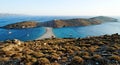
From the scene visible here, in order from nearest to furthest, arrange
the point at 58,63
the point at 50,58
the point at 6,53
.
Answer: the point at 58,63 < the point at 50,58 < the point at 6,53

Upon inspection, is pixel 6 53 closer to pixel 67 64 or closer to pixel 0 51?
pixel 0 51

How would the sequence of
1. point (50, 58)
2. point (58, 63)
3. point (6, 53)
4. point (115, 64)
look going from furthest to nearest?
point (6, 53), point (50, 58), point (58, 63), point (115, 64)

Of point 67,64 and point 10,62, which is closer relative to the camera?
point 67,64

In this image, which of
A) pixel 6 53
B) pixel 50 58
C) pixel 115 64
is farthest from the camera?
pixel 6 53

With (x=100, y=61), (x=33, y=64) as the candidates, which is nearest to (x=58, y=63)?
(x=33, y=64)

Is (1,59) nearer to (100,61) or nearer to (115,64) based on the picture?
(100,61)

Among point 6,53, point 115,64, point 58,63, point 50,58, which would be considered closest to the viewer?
point 115,64

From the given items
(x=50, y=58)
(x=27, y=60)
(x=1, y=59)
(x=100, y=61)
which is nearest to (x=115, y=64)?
(x=100, y=61)

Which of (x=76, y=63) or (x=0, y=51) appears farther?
(x=0, y=51)
